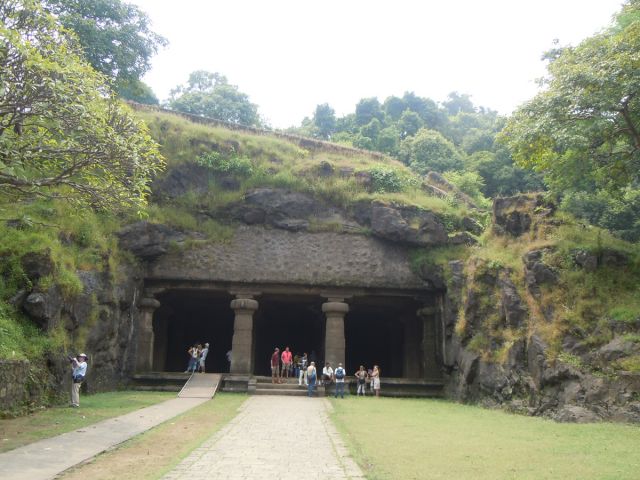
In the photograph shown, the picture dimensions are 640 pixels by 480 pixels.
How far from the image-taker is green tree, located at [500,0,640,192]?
14875 mm

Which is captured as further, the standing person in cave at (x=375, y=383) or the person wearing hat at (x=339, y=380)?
the standing person in cave at (x=375, y=383)

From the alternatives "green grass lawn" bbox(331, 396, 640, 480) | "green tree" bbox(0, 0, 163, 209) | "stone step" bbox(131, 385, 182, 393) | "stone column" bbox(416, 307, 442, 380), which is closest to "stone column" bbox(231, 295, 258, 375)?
"stone step" bbox(131, 385, 182, 393)

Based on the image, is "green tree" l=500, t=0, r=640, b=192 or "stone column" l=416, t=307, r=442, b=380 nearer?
"green tree" l=500, t=0, r=640, b=192

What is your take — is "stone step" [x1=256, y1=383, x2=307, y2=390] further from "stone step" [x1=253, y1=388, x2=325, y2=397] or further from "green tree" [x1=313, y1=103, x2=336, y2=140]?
"green tree" [x1=313, y1=103, x2=336, y2=140]

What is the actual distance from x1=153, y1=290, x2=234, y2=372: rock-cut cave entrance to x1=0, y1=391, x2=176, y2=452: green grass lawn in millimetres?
7385

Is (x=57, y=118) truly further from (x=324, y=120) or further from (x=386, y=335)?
(x=324, y=120)

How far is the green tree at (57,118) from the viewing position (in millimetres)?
10586

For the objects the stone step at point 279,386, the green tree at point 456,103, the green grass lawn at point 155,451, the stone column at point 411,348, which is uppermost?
the green tree at point 456,103

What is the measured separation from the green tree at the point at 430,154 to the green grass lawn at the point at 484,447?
36.5 meters

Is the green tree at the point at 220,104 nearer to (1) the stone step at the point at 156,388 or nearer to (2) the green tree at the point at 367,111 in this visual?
(2) the green tree at the point at 367,111

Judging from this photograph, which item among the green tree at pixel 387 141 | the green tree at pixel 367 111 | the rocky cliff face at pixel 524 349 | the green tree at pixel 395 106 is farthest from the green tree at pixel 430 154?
the rocky cliff face at pixel 524 349

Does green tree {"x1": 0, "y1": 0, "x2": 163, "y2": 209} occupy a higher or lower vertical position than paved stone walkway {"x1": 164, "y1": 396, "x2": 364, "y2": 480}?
higher

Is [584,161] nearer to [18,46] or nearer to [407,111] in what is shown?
[18,46]

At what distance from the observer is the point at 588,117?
15922mm
